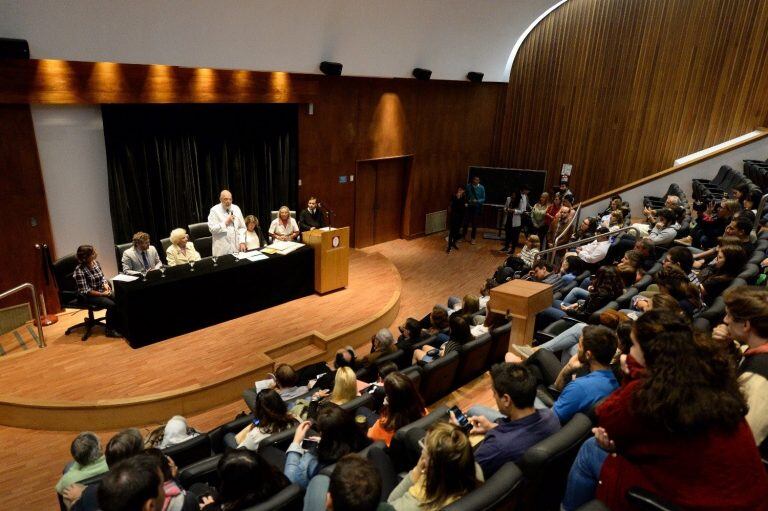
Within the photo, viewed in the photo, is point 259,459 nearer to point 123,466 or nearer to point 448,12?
point 123,466

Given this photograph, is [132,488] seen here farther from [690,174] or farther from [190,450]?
[690,174]

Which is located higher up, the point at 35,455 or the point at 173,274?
the point at 173,274

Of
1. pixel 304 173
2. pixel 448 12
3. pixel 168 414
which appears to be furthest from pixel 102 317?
pixel 448 12

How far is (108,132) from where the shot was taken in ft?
19.5

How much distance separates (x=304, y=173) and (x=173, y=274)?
126 inches

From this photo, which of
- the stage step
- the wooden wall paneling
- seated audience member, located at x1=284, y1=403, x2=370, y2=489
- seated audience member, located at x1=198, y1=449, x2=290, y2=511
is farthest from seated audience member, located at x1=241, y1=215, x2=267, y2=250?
seated audience member, located at x1=198, y1=449, x2=290, y2=511

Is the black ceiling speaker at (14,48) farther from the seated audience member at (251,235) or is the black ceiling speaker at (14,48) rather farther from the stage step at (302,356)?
the stage step at (302,356)

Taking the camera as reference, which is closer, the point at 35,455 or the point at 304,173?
the point at 35,455

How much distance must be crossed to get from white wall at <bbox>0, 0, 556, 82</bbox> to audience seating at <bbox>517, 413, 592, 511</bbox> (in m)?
5.47

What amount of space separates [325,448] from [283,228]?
4.67 meters

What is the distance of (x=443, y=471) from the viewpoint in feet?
5.94

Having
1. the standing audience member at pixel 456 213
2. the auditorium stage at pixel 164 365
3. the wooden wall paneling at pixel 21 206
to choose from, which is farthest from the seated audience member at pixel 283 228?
the standing audience member at pixel 456 213

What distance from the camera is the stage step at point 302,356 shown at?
525cm

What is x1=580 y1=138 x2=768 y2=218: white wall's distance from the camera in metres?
7.86
